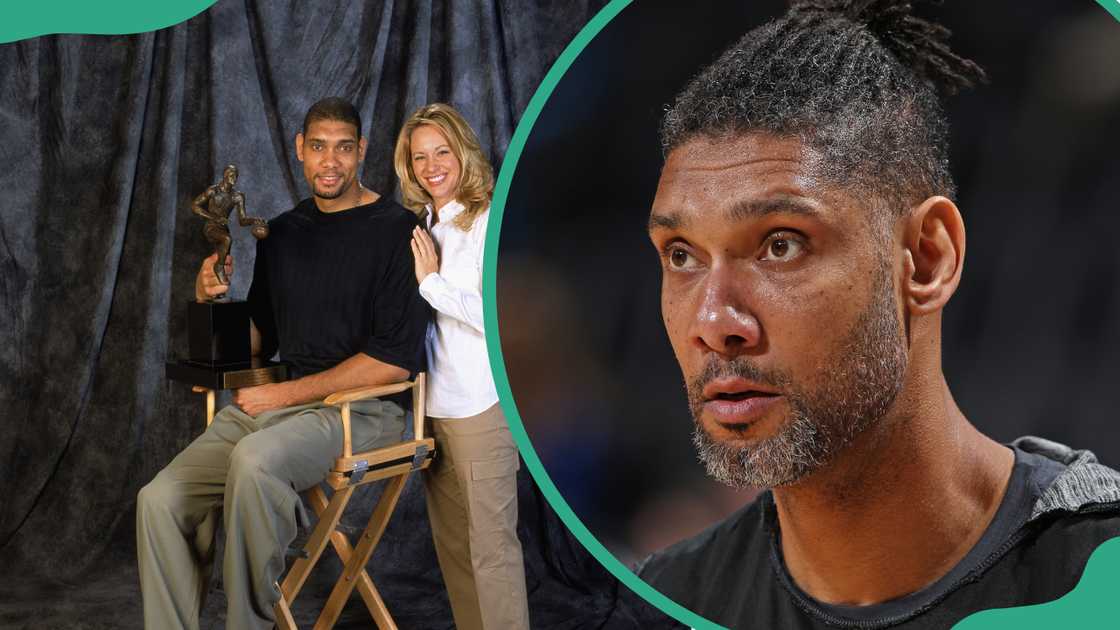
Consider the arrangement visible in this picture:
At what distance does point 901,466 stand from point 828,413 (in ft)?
0.30

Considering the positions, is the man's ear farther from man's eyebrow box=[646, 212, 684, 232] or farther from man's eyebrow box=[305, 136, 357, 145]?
man's eyebrow box=[305, 136, 357, 145]

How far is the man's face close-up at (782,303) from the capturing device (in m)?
0.95

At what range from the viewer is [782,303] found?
3.15ft

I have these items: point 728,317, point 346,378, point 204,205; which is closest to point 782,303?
point 728,317

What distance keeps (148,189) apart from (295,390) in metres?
1.07

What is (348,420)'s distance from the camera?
237 centimetres

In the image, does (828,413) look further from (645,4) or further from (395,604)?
(395,604)

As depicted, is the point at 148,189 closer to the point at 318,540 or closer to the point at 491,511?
the point at 318,540

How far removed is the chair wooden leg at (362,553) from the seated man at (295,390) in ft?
0.40

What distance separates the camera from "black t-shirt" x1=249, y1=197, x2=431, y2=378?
2469mm

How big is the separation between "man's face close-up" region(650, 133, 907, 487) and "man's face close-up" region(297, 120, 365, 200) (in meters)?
1.66

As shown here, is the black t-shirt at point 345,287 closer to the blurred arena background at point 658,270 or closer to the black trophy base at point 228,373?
the black trophy base at point 228,373

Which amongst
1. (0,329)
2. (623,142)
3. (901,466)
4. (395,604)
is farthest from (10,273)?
(901,466)

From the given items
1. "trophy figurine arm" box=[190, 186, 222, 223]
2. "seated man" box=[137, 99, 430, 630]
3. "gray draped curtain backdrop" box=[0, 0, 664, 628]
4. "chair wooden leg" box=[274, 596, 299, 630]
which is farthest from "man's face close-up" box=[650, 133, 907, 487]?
"gray draped curtain backdrop" box=[0, 0, 664, 628]
